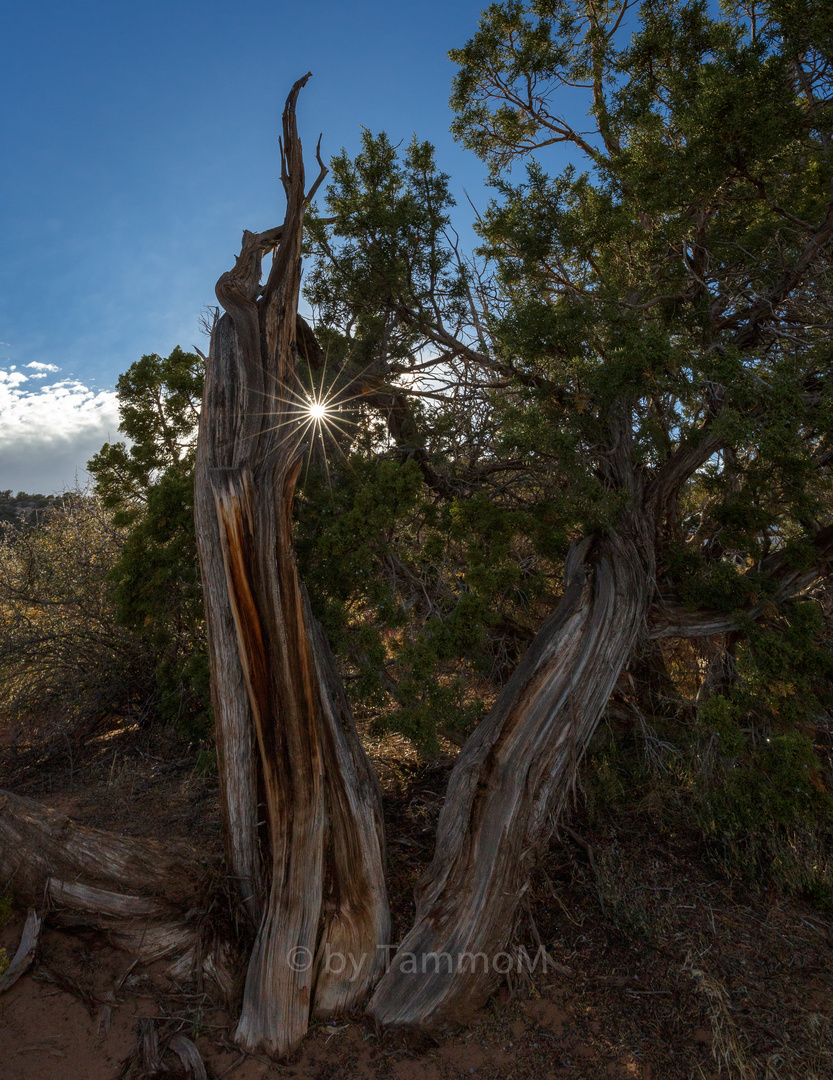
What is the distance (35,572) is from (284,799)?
631 cm

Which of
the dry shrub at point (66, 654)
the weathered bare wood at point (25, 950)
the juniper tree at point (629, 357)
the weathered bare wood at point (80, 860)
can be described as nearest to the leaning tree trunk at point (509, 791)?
the juniper tree at point (629, 357)

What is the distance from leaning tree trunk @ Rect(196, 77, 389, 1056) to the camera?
351 centimetres

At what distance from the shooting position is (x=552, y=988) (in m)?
3.62

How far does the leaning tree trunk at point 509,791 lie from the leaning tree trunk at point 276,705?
387 millimetres

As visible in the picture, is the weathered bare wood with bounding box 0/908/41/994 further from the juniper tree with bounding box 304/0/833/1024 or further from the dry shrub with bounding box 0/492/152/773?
the dry shrub with bounding box 0/492/152/773

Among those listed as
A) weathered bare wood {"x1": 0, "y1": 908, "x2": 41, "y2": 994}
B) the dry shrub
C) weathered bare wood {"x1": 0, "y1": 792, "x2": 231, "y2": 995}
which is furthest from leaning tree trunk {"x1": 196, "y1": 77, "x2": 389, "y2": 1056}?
the dry shrub

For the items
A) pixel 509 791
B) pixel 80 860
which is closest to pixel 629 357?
pixel 509 791

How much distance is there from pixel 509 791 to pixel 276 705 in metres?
1.59

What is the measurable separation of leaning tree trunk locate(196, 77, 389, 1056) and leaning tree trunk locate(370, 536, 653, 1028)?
1.27ft

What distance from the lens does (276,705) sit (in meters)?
3.58

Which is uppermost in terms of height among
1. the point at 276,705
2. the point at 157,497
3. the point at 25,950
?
the point at 157,497

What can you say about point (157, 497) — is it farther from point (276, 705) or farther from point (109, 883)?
point (109, 883)

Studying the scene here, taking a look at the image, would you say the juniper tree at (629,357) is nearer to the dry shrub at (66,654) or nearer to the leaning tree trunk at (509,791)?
the leaning tree trunk at (509,791)

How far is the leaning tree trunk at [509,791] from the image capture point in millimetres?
3467
